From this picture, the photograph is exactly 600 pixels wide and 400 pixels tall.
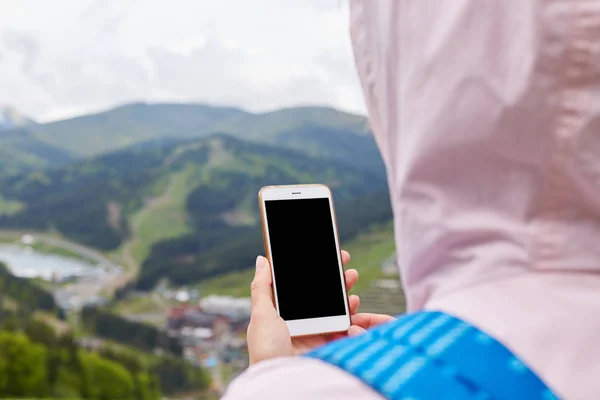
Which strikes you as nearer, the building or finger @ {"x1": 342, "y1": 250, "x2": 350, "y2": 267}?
finger @ {"x1": 342, "y1": 250, "x2": 350, "y2": 267}

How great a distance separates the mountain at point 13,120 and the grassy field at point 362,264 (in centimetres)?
689

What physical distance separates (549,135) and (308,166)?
53.3 feet

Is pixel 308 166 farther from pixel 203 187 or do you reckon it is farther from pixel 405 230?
pixel 405 230

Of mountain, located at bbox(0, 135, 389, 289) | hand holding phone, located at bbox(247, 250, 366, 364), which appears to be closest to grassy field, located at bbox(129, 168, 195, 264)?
mountain, located at bbox(0, 135, 389, 289)

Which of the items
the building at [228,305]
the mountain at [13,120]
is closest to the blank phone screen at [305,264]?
the building at [228,305]

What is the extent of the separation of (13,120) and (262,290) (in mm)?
17198

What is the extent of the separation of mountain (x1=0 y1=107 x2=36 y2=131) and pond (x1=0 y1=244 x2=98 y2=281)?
3663 mm

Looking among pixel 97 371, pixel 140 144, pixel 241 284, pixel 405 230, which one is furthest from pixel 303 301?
pixel 140 144

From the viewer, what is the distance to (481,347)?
0.28 metres

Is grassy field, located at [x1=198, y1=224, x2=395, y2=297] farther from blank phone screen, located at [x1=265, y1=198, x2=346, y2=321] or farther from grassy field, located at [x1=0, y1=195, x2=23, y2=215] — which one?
blank phone screen, located at [x1=265, y1=198, x2=346, y2=321]

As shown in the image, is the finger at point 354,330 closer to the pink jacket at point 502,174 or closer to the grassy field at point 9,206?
the pink jacket at point 502,174

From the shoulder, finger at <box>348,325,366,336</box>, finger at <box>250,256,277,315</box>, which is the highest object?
the shoulder

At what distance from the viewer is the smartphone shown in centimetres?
79

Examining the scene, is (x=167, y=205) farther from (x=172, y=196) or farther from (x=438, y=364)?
(x=438, y=364)
